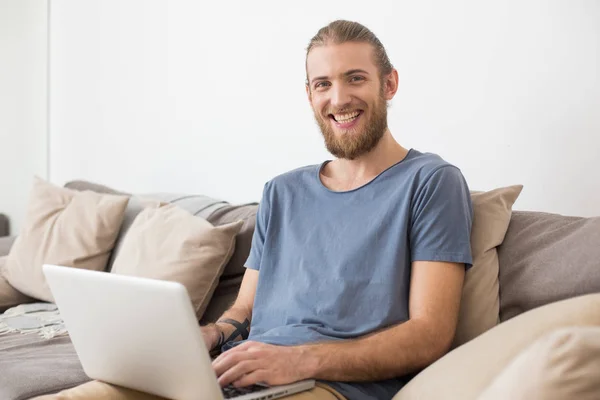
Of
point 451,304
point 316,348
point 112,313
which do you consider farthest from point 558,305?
point 112,313

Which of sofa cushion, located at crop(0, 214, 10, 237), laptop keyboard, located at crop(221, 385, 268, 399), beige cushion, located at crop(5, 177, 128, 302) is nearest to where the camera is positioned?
laptop keyboard, located at crop(221, 385, 268, 399)

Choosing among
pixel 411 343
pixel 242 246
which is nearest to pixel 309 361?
pixel 411 343

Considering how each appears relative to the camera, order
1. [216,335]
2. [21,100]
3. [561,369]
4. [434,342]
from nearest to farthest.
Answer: [561,369] < [434,342] < [216,335] < [21,100]

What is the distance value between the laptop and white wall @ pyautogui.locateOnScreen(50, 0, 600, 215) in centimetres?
88

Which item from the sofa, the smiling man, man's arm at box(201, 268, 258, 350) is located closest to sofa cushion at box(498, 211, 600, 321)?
the sofa

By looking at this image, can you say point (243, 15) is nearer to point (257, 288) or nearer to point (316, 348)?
point (257, 288)

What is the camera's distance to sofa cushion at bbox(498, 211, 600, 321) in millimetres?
1502

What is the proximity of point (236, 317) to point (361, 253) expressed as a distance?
0.38 meters

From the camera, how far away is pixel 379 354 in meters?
1.54

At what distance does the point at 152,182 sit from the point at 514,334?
7.76 ft

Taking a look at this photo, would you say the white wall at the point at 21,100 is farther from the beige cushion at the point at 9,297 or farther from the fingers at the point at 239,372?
the fingers at the point at 239,372

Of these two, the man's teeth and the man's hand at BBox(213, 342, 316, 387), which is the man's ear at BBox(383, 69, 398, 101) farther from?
the man's hand at BBox(213, 342, 316, 387)

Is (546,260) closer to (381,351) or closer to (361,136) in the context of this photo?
(381,351)

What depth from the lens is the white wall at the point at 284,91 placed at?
1.93 m
